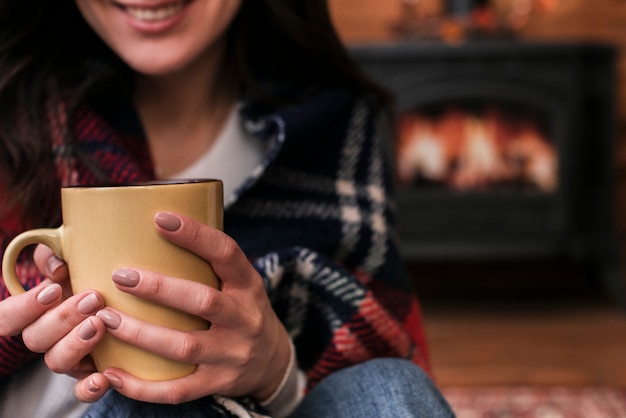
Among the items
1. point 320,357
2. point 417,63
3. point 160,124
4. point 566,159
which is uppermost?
point 160,124

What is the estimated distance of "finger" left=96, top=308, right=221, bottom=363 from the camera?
57cm

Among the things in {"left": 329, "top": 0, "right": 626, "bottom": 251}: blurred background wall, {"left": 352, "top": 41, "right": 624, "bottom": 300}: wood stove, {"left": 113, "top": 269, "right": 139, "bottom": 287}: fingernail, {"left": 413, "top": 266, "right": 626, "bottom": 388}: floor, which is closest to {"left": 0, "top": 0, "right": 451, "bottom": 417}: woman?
{"left": 113, "top": 269, "right": 139, "bottom": 287}: fingernail

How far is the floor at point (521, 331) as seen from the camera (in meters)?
1.99

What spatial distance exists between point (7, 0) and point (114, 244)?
40cm

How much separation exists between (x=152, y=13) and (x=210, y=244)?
331mm

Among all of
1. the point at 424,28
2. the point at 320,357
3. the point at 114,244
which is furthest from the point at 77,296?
the point at 424,28

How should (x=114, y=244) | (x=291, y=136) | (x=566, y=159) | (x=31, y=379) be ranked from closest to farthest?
(x=114, y=244) → (x=31, y=379) → (x=291, y=136) → (x=566, y=159)

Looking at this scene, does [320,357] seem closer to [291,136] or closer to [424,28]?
[291,136]

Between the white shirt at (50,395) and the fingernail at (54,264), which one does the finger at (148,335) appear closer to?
the fingernail at (54,264)

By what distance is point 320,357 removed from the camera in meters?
0.91

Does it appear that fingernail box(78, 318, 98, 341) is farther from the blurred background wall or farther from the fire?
the blurred background wall

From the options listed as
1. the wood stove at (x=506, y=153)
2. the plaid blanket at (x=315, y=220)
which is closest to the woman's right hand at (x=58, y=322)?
the plaid blanket at (x=315, y=220)

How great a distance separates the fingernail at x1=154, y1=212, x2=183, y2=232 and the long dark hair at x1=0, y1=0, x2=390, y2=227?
1.00ft

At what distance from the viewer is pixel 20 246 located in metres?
0.57
